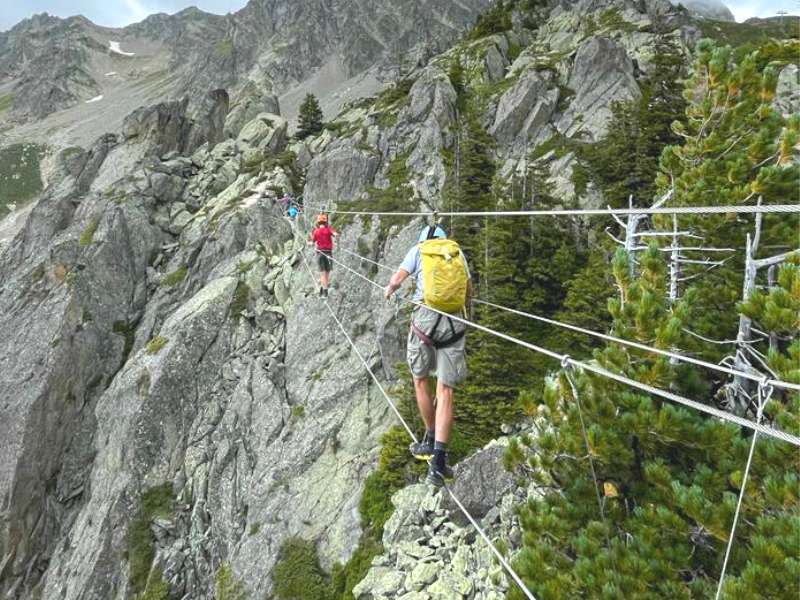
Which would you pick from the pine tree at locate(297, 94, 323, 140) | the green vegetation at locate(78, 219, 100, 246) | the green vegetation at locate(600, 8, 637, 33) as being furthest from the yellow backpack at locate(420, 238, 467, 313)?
the pine tree at locate(297, 94, 323, 140)

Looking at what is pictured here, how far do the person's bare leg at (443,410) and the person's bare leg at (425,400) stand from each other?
33cm

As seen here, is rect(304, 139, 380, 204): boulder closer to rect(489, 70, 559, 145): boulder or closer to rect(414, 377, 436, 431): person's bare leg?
rect(489, 70, 559, 145): boulder

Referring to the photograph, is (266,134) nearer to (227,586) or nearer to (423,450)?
→ (227,586)

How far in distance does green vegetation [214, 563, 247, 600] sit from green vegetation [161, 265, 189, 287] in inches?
914

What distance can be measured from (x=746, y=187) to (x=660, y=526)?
23.9 feet

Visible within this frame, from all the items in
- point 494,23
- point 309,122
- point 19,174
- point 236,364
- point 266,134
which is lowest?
point 236,364

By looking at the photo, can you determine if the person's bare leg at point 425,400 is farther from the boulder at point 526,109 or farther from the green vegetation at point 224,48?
the green vegetation at point 224,48

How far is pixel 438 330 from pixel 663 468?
145 inches

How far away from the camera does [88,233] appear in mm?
42625

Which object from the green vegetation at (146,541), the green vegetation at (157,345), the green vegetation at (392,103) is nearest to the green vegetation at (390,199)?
the green vegetation at (392,103)

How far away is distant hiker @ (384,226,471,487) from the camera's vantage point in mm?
7527

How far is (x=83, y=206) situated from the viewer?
169 ft

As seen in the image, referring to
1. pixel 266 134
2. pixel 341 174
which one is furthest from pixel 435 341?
pixel 266 134

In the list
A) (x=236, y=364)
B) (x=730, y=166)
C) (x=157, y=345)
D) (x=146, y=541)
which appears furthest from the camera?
(x=157, y=345)
